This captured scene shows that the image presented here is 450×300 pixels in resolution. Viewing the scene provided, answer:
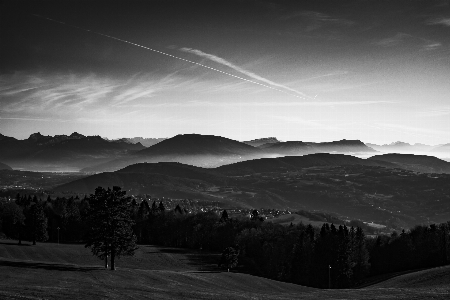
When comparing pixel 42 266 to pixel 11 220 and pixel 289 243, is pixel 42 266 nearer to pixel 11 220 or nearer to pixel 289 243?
pixel 289 243

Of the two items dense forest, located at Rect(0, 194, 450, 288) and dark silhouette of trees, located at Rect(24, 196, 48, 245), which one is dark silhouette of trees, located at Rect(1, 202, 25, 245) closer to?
dense forest, located at Rect(0, 194, 450, 288)

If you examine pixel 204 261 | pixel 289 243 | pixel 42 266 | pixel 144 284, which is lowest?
pixel 204 261

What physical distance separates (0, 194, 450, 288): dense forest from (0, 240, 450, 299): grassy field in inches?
941

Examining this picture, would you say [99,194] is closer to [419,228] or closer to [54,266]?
[54,266]

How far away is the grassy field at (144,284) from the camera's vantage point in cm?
5375

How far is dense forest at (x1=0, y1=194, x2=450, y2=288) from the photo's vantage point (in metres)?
131

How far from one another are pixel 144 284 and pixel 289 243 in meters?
90.4

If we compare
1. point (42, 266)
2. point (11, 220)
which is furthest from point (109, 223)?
point (11, 220)

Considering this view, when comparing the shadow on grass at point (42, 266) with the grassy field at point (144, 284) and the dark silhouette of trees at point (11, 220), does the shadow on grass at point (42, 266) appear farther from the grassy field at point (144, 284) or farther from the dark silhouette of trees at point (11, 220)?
the dark silhouette of trees at point (11, 220)

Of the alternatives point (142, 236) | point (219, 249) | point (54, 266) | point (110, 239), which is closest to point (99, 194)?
point (110, 239)

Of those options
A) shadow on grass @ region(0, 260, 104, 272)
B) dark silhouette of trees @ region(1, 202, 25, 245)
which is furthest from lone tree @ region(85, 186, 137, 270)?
dark silhouette of trees @ region(1, 202, 25, 245)

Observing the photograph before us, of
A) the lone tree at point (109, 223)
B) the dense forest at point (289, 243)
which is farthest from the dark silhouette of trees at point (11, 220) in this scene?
the lone tree at point (109, 223)

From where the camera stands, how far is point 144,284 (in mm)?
68500

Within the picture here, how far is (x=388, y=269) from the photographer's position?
140875 mm
